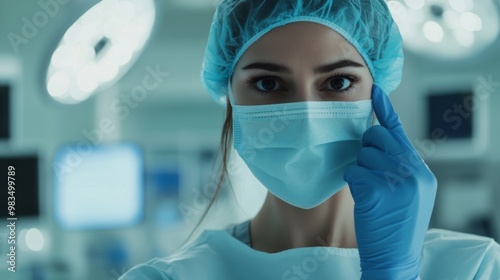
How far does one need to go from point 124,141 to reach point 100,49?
2229 millimetres

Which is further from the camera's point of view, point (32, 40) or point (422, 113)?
point (32, 40)

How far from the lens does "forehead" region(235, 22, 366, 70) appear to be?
1.29m

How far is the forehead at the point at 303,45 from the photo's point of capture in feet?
4.25

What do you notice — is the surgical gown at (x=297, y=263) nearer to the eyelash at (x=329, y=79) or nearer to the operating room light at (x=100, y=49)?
the eyelash at (x=329, y=79)

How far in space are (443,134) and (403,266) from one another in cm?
248

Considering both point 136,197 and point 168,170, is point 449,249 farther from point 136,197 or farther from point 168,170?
point 168,170

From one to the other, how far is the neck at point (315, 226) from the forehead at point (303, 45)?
341 mm

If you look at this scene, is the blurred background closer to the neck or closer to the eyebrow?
the neck

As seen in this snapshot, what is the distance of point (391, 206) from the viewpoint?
122cm

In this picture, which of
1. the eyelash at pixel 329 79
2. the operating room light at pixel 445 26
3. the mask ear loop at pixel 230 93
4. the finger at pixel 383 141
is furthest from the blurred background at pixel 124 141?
the finger at pixel 383 141

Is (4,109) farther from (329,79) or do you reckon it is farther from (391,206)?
(391,206)

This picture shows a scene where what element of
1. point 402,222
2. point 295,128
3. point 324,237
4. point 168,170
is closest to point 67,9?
point 295,128

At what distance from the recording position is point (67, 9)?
1.79m

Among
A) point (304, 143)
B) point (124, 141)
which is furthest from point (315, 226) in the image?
point (124, 141)
